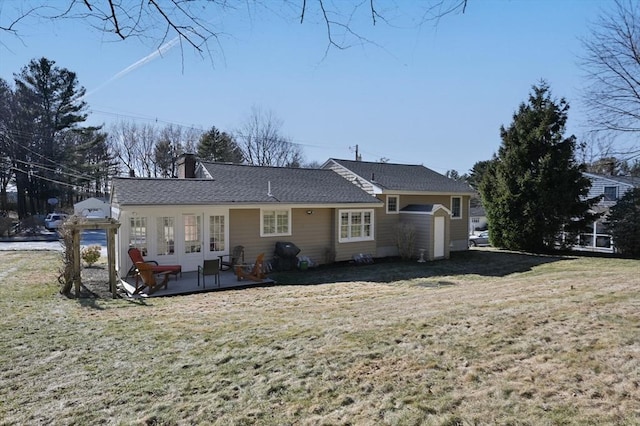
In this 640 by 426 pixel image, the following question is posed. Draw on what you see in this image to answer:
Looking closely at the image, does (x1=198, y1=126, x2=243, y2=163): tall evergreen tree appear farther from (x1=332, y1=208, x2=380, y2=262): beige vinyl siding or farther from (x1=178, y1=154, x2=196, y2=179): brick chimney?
(x1=332, y1=208, x2=380, y2=262): beige vinyl siding

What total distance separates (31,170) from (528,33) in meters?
43.3

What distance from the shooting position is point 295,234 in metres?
14.8

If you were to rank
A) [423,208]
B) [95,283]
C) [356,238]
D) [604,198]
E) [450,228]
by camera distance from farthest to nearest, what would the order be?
1. [604,198]
2. [450,228]
3. [423,208]
4. [356,238]
5. [95,283]

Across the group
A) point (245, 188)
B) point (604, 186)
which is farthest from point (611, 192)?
point (245, 188)

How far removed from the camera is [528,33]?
3371 mm

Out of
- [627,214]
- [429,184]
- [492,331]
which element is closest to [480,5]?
[492,331]

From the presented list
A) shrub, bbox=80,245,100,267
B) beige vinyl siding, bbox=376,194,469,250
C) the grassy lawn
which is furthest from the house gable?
shrub, bbox=80,245,100,267

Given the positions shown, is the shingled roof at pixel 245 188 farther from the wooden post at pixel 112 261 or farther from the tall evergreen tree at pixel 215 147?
the tall evergreen tree at pixel 215 147

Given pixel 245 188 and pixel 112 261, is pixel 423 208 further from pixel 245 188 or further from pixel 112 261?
pixel 112 261

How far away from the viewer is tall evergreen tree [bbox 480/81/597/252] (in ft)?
60.8

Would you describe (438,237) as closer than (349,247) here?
No

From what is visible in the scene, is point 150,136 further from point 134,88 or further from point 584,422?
point 584,422

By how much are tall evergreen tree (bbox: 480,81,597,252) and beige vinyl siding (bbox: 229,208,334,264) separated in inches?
391

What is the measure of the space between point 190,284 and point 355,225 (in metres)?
7.31
